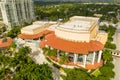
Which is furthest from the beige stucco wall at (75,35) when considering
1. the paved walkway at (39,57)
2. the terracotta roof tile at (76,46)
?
the paved walkway at (39,57)

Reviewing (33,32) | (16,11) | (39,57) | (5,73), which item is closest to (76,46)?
(39,57)

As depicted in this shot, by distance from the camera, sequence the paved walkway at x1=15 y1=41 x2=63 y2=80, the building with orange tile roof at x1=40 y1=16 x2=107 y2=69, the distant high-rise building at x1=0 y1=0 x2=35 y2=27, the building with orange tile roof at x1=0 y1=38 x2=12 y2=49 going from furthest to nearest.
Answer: the distant high-rise building at x1=0 y1=0 x2=35 y2=27
the building with orange tile roof at x1=0 y1=38 x2=12 y2=49
the building with orange tile roof at x1=40 y1=16 x2=107 y2=69
the paved walkway at x1=15 y1=41 x2=63 y2=80

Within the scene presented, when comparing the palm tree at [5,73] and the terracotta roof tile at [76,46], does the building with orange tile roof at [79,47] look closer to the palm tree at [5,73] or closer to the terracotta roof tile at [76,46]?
the terracotta roof tile at [76,46]

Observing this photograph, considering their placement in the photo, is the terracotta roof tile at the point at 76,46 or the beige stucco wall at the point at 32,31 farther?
the beige stucco wall at the point at 32,31

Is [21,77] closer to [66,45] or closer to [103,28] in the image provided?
[66,45]

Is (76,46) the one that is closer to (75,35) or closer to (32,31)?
(75,35)

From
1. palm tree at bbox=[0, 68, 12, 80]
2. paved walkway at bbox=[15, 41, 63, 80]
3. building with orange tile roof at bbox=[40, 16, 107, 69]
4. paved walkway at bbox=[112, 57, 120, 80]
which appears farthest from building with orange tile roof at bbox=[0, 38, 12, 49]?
paved walkway at bbox=[112, 57, 120, 80]

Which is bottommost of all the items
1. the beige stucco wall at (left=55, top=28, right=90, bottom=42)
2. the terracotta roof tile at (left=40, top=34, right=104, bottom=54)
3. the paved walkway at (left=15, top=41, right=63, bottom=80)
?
the paved walkway at (left=15, top=41, right=63, bottom=80)

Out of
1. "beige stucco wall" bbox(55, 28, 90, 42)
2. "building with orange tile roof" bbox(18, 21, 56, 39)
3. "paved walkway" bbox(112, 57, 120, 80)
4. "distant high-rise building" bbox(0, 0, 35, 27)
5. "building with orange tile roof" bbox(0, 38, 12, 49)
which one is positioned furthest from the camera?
"distant high-rise building" bbox(0, 0, 35, 27)

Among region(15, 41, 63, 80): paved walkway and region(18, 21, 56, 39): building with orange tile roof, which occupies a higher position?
region(18, 21, 56, 39): building with orange tile roof

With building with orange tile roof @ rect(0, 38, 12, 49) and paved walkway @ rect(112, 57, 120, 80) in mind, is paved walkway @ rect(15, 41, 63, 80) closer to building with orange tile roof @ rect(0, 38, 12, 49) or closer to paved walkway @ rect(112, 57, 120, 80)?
building with orange tile roof @ rect(0, 38, 12, 49)
